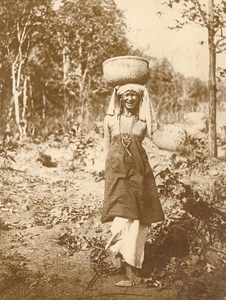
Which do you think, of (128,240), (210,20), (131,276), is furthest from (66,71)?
(131,276)

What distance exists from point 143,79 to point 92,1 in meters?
0.78

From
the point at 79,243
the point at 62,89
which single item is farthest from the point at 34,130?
the point at 79,243

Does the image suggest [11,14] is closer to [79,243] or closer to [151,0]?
[151,0]

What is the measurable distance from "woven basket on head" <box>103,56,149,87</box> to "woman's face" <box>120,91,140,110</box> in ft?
0.27

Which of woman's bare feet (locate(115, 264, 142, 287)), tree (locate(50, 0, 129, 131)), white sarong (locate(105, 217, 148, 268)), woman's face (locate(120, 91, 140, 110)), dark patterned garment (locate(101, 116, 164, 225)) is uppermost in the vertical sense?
tree (locate(50, 0, 129, 131))

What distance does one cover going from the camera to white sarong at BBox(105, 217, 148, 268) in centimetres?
310

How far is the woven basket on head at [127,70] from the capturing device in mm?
3234

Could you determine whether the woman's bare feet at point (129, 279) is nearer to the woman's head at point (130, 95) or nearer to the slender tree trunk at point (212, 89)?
the woman's head at point (130, 95)

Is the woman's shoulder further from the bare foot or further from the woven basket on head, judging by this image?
the bare foot

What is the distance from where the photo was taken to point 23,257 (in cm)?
329

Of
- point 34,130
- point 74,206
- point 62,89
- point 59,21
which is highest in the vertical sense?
point 59,21

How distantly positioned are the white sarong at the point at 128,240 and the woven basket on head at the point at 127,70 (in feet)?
2.71

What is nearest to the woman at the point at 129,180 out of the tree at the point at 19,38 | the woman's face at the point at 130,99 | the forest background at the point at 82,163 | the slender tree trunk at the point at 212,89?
the woman's face at the point at 130,99

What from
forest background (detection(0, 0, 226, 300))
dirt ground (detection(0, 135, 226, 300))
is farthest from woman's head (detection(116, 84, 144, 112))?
dirt ground (detection(0, 135, 226, 300))
